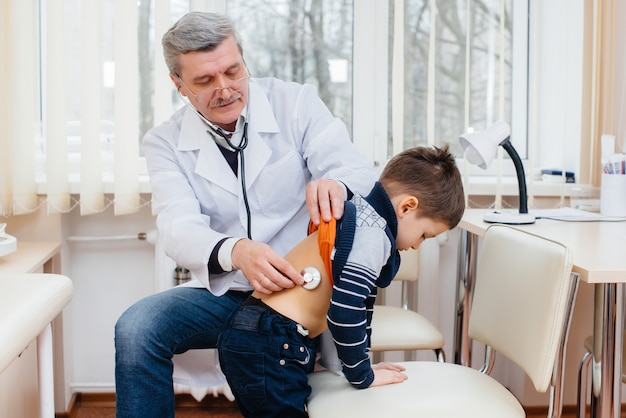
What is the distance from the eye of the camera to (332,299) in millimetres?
1182

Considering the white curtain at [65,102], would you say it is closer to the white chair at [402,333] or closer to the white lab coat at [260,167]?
the white lab coat at [260,167]

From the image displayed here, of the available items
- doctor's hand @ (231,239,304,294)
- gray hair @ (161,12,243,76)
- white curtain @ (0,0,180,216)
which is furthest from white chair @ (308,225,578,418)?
white curtain @ (0,0,180,216)

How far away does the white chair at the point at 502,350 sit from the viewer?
1194 mm

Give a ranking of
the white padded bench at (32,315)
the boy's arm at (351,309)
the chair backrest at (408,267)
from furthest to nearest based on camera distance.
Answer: the chair backrest at (408,267) < the boy's arm at (351,309) < the white padded bench at (32,315)

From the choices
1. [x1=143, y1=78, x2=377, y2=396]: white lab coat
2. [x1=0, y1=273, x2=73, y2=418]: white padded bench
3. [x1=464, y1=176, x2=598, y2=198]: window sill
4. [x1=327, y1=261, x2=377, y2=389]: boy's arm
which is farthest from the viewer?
[x1=464, y1=176, x2=598, y2=198]: window sill

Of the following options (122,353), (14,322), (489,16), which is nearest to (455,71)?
(489,16)

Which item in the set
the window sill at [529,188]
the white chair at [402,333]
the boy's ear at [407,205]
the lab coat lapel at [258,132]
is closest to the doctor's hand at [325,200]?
the boy's ear at [407,205]

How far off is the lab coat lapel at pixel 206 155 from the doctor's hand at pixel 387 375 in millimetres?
530

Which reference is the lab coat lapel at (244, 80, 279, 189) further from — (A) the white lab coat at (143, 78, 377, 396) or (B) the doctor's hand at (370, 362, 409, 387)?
(B) the doctor's hand at (370, 362, 409, 387)

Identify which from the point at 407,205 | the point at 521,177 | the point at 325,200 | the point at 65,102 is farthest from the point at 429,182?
the point at 65,102

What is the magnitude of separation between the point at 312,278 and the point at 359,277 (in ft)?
0.41

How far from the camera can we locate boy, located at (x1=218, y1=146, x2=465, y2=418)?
3.98ft

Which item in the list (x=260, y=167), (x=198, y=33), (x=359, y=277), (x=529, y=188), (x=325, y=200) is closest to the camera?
(x=359, y=277)

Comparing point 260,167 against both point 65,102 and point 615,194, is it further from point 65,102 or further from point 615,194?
point 615,194
